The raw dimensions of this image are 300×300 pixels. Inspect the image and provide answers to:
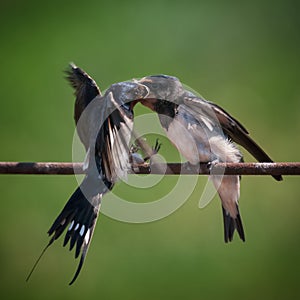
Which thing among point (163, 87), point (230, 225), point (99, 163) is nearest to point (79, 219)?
point (99, 163)

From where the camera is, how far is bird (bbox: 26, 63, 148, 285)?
1755 mm

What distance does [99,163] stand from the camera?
180cm

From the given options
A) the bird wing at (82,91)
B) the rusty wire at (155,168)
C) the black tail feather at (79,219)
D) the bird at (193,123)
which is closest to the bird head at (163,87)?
the bird at (193,123)

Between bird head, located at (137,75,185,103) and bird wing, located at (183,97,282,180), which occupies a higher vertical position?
bird head, located at (137,75,185,103)

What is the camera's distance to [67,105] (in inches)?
150

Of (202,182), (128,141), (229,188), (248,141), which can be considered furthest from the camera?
(202,182)

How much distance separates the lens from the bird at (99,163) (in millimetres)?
1755

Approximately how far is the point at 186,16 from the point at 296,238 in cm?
154

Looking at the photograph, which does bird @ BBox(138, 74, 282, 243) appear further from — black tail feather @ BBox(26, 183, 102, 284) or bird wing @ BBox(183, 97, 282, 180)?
black tail feather @ BBox(26, 183, 102, 284)

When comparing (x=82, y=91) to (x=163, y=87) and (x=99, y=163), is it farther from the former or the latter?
(x=99, y=163)

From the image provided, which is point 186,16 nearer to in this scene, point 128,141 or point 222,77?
point 222,77

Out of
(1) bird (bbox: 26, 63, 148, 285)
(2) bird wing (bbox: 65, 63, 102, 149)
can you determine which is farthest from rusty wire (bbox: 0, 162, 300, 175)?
(2) bird wing (bbox: 65, 63, 102, 149)

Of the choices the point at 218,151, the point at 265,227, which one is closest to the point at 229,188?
the point at 218,151

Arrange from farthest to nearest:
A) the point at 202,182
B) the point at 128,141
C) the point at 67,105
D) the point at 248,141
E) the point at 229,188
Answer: the point at 67,105, the point at 202,182, the point at 229,188, the point at 248,141, the point at 128,141
